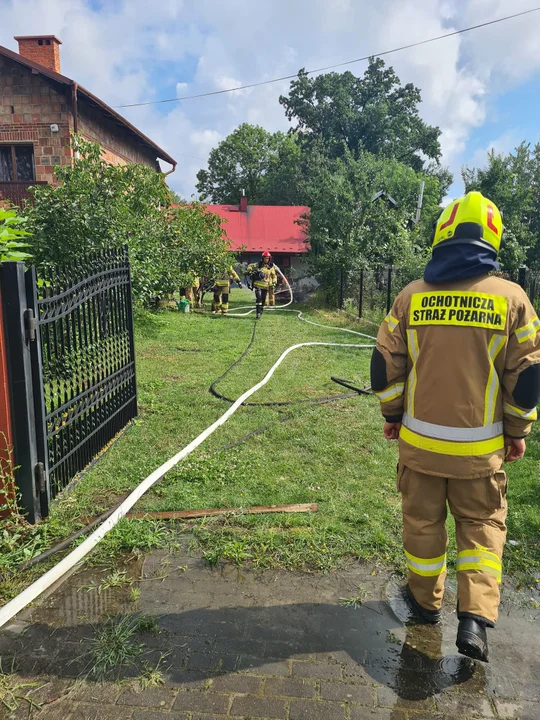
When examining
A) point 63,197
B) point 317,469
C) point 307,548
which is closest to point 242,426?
point 317,469

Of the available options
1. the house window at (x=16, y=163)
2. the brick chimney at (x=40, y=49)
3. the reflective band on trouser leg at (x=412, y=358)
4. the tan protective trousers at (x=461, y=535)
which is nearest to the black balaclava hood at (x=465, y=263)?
the reflective band on trouser leg at (x=412, y=358)

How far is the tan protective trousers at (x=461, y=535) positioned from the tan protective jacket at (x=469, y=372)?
91 millimetres

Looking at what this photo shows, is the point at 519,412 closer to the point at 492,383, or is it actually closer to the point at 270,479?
the point at 492,383

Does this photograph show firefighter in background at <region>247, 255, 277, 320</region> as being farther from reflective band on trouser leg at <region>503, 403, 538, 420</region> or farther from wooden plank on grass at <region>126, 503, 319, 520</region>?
reflective band on trouser leg at <region>503, 403, 538, 420</region>

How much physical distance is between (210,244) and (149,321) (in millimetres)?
4394

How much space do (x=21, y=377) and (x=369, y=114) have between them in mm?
52894

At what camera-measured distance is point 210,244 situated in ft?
52.3

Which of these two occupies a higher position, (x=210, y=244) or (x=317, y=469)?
(x=210, y=244)

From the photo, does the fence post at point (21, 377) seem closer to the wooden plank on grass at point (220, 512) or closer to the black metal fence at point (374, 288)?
the wooden plank on grass at point (220, 512)

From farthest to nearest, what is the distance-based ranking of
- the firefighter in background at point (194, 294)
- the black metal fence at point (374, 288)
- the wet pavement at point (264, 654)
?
the firefighter in background at point (194, 294), the black metal fence at point (374, 288), the wet pavement at point (264, 654)

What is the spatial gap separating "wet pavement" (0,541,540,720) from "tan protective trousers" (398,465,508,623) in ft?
0.83

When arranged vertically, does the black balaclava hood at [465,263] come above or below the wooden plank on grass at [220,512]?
above

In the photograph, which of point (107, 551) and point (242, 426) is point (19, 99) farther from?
point (107, 551)

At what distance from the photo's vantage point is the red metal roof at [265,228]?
3362 centimetres
